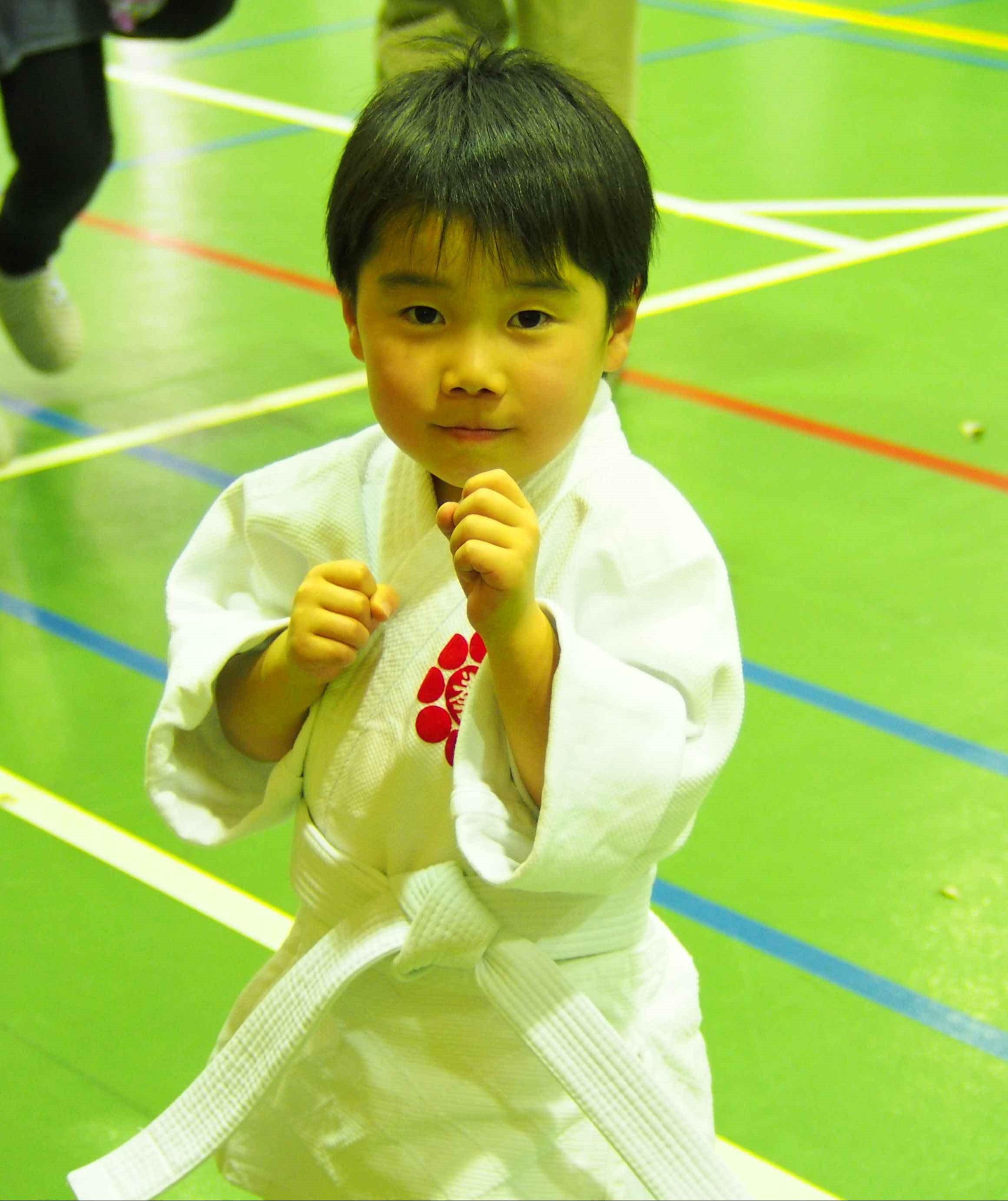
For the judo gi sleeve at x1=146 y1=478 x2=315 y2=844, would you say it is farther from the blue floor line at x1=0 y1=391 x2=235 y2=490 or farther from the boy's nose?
the blue floor line at x1=0 y1=391 x2=235 y2=490

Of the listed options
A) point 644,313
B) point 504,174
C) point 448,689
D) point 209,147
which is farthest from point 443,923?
point 209,147

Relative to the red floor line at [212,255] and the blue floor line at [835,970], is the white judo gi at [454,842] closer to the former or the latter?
the blue floor line at [835,970]

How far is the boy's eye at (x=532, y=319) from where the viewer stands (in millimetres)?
1264

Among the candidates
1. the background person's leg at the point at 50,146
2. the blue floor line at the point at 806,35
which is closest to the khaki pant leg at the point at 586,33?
the background person's leg at the point at 50,146

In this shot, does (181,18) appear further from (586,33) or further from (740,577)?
(740,577)

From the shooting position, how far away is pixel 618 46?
11.2 feet

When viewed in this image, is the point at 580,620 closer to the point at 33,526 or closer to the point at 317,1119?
the point at 317,1119

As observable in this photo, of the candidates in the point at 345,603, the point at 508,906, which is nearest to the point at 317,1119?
the point at 508,906

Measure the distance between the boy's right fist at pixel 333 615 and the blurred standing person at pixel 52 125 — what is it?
2214mm

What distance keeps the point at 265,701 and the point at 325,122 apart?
490cm

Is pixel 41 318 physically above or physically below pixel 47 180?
below

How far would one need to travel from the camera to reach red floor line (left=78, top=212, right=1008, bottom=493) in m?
3.41

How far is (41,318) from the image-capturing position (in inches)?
146

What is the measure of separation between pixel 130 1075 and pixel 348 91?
5024mm
